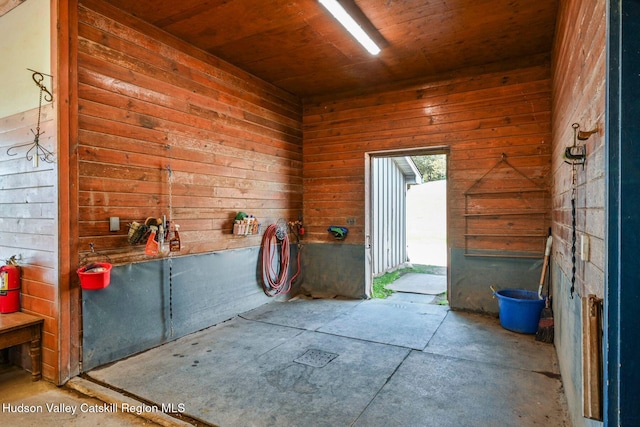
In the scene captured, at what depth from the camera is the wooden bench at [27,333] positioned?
267 cm

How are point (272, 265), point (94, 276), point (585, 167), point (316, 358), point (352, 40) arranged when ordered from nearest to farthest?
point (585, 167) → point (94, 276) → point (316, 358) → point (352, 40) → point (272, 265)

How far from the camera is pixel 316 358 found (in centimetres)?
314

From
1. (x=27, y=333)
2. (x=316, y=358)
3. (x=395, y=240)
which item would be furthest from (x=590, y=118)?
(x=395, y=240)

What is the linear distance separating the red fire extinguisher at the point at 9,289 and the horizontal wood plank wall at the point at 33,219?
0.06 metres

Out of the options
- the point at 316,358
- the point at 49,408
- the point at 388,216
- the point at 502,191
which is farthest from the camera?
the point at 388,216

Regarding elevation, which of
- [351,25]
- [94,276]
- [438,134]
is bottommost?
[94,276]

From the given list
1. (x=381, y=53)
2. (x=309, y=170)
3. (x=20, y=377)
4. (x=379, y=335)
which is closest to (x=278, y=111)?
(x=309, y=170)

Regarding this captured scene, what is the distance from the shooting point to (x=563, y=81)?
2.92 metres

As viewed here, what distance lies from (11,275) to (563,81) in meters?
4.96

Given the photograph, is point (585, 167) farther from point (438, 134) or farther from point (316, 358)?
point (438, 134)

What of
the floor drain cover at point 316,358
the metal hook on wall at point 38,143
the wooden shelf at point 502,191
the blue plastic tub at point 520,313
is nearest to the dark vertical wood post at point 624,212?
the floor drain cover at point 316,358

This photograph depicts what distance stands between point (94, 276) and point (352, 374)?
2181 mm

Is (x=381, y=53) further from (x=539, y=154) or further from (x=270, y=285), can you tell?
(x=270, y=285)

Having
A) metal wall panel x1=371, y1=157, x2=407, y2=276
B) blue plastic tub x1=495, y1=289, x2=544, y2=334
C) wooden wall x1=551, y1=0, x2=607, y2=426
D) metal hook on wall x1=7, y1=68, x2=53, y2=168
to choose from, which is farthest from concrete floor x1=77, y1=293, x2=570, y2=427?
metal wall panel x1=371, y1=157, x2=407, y2=276
